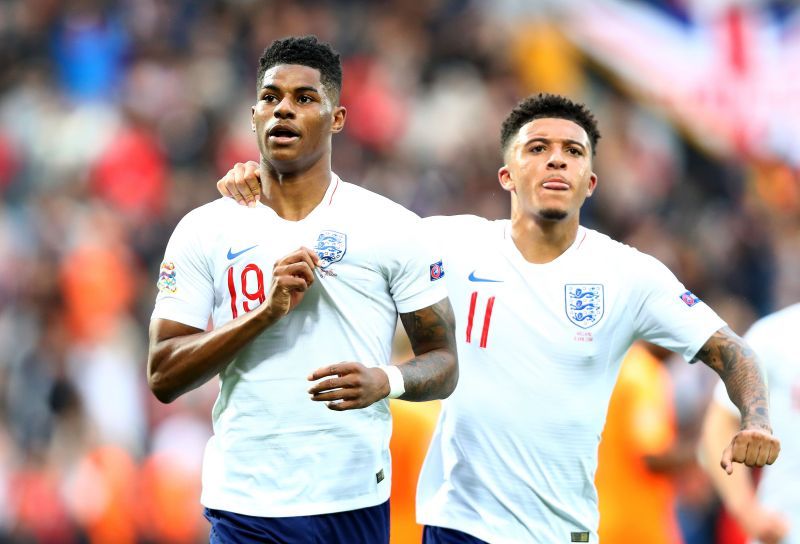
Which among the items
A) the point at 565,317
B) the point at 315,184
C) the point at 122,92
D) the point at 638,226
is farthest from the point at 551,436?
the point at 122,92

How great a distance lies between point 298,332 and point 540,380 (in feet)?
3.37

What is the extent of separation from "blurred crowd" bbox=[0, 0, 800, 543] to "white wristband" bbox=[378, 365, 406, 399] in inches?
167

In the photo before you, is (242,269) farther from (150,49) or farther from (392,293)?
(150,49)

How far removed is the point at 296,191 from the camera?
422 centimetres

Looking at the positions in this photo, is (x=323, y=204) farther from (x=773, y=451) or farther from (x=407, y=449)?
(x=407, y=449)

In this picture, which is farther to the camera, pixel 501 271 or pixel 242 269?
pixel 501 271

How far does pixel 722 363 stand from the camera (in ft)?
14.9

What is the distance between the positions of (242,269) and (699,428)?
4.12 metres

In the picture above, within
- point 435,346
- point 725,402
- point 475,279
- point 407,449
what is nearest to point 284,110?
point 435,346

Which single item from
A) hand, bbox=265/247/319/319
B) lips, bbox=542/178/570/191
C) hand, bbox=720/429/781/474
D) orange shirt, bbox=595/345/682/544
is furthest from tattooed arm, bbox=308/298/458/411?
orange shirt, bbox=595/345/682/544

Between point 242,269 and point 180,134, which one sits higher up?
point 180,134

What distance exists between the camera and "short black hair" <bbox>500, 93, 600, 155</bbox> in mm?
4996

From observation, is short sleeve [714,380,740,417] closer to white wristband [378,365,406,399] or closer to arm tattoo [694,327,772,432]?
arm tattoo [694,327,772,432]

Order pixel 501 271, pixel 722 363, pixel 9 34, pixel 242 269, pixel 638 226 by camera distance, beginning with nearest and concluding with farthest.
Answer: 1. pixel 242 269
2. pixel 722 363
3. pixel 501 271
4. pixel 638 226
5. pixel 9 34
